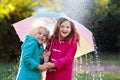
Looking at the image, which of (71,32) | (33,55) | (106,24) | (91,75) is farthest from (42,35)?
(106,24)

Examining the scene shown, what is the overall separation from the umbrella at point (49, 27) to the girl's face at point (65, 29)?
9.6 inches

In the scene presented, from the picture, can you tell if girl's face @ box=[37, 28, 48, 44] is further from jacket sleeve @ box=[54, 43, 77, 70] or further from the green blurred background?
the green blurred background

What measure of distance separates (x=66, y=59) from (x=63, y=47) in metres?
0.16

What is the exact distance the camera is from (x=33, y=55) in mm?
5090

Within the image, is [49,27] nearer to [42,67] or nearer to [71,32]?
[71,32]

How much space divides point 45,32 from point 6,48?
7.83 meters

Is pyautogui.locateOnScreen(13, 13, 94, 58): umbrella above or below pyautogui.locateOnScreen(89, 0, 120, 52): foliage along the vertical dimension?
below

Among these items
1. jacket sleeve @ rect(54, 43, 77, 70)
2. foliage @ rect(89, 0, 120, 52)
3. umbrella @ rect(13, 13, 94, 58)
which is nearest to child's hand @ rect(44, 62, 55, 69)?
jacket sleeve @ rect(54, 43, 77, 70)

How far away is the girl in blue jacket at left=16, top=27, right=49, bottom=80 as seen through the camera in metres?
5.02

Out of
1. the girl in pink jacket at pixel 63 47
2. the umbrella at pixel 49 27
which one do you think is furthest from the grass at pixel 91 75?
Answer: the girl in pink jacket at pixel 63 47

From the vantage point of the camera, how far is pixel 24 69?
5094 mm

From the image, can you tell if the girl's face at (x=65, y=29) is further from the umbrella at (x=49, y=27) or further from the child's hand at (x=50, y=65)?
the child's hand at (x=50, y=65)

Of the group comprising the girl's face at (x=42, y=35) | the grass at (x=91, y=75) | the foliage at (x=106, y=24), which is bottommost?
the grass at (x=91, y=75)

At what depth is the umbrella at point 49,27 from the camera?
554cm
